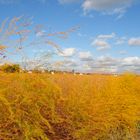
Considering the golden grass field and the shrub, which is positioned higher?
the shrub

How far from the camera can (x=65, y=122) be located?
770cm

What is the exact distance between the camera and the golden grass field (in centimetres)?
672

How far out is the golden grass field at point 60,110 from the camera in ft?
22.0

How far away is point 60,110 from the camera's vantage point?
7.59 m

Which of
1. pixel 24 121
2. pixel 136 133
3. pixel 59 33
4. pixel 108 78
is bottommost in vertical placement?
pixel 136 133

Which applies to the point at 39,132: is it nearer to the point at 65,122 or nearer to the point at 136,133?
the point at 65,122

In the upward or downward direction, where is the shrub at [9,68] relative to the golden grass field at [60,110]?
upward

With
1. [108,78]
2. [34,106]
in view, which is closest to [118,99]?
[108,78]

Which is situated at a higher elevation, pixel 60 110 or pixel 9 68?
pixel 9 68

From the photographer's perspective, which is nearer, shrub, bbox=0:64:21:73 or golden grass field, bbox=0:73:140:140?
golden grass field, bbox=0:73:140:140

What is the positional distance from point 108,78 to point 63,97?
3.85 metres

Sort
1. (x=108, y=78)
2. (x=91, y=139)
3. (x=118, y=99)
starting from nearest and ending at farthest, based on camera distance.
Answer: (x=91, y=139) < (x=118, y=99) < (x=108, y=78)

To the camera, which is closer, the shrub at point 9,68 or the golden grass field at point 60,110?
the golden grass field at point 60,110

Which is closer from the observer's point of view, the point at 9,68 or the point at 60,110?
the point at 9,68
